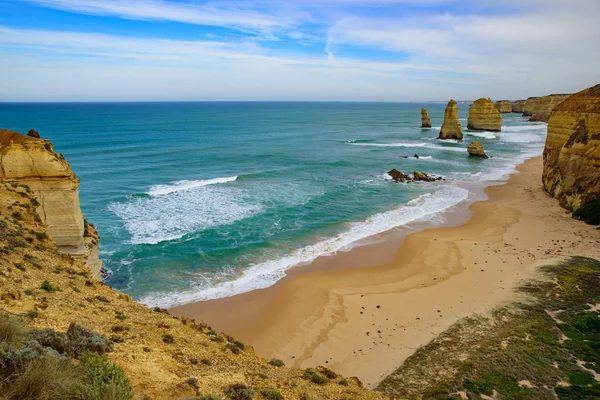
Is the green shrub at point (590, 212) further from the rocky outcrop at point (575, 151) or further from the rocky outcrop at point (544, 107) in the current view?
the rocky outcrop at point (544, 107)

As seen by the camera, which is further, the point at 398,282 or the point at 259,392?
the point at 398,282

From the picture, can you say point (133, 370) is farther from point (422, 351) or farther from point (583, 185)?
point (583, 185)

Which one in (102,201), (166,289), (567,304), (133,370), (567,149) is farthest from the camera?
(102,201)

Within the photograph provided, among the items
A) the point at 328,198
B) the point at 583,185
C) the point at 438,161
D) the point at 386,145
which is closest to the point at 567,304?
the point at 583,185

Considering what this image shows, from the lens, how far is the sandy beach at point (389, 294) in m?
14.6

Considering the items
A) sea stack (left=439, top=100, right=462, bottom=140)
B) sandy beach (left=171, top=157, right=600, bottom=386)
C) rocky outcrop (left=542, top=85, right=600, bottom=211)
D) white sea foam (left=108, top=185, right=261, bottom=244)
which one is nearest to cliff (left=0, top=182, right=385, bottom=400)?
sandy beach (left=171, top=157, right=600, bottom=386)

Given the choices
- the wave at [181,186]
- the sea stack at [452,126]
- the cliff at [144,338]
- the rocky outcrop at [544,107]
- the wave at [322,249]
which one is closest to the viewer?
the cliff at [144,338]

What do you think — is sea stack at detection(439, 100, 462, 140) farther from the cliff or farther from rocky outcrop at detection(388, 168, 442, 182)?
the cliff

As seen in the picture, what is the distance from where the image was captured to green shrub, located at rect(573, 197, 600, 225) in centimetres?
2597

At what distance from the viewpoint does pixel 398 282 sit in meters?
19.8

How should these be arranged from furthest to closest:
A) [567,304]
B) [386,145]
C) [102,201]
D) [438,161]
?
[386,145] → [438,161] → [102,201] → [567,304]

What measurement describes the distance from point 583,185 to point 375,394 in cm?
2773

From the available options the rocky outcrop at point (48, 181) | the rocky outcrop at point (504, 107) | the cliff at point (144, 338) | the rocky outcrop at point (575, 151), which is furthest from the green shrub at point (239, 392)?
the rocky outcrop at point (504, 107)

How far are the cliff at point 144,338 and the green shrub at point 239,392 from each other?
16 centimetres
